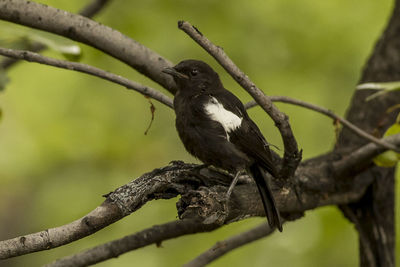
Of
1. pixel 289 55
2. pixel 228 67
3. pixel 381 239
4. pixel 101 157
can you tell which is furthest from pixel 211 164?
pixel 101 157

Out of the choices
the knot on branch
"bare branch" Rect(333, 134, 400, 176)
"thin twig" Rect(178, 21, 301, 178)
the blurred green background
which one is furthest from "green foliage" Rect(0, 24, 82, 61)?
the blurred green background

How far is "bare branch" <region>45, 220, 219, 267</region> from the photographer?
402 centimetres

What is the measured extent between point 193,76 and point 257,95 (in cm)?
136

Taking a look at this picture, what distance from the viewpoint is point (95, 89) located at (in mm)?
8047

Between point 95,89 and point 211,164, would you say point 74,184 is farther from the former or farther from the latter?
point 211,164

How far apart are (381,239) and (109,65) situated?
4090mm

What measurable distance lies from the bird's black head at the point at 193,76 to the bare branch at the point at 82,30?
0.29 feet

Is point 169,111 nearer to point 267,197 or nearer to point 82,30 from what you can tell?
point 82,30

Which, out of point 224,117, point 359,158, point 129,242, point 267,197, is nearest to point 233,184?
point 267,197

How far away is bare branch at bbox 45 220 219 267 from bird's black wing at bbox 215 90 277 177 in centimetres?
60

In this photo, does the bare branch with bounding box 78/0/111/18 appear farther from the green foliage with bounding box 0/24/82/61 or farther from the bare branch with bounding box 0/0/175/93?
the green foliage with bounding box 0/24/82/61

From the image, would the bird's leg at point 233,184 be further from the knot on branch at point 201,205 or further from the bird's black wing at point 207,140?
the knot on branch at point 201,205

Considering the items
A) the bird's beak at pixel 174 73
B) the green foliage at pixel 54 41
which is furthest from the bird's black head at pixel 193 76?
the green foliage at pixel 54 41

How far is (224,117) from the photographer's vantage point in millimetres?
3773
